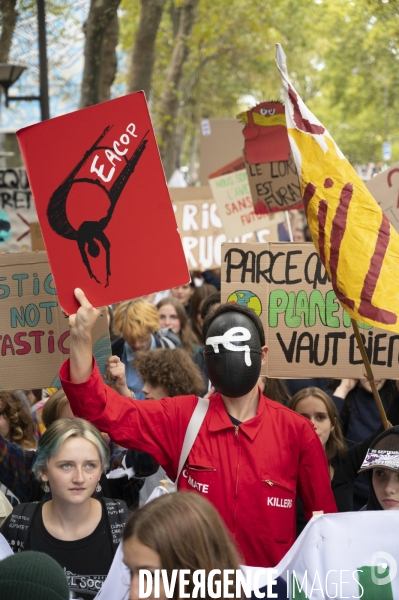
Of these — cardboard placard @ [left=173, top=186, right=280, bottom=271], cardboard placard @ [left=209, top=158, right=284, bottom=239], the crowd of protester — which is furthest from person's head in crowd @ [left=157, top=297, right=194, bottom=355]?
the crowd of protester

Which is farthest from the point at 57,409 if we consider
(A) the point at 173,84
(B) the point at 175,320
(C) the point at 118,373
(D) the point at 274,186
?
(A) the point at 173,84

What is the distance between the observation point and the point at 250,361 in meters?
3.42

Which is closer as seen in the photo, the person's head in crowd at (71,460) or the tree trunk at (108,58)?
the person's head in crowd at (71,460)

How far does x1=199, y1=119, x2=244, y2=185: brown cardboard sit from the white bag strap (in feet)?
30.1

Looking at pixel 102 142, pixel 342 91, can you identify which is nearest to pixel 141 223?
pixel 102 142

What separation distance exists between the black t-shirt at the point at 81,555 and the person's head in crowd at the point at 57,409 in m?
0.99

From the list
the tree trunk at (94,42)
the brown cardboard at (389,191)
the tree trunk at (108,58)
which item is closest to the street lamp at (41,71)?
the tree trunk at (94,42)

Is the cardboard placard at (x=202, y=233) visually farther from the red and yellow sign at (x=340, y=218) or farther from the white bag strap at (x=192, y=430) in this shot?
the white bag strap at (x=192, y=430)

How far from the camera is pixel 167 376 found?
4.88m

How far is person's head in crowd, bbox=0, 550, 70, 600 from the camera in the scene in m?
2.19

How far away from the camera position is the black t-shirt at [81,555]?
11.0 feet

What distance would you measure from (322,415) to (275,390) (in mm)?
818

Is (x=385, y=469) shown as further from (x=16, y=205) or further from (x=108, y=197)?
(x=16, y=205)

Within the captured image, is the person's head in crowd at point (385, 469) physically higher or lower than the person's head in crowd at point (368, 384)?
higher
